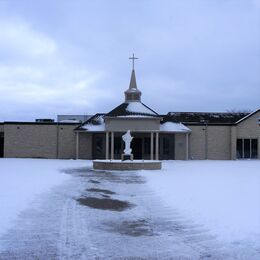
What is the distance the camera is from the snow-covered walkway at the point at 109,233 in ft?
21.9

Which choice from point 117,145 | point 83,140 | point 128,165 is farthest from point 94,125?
point 128,165

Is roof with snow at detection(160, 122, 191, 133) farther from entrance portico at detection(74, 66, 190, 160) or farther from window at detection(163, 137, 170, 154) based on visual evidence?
window at detection(163, 137, 170, 154)

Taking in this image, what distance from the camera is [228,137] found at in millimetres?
40375

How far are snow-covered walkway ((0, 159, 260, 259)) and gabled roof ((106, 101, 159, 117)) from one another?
25.0m

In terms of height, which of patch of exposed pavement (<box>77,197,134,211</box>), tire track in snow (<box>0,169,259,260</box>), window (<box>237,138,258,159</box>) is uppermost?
window (<box>237,138,258,159</box>)

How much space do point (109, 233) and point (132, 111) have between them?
98.7ft

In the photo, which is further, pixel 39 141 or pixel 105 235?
pixel 39 141

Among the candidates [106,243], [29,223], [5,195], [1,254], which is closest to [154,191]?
[5,195]

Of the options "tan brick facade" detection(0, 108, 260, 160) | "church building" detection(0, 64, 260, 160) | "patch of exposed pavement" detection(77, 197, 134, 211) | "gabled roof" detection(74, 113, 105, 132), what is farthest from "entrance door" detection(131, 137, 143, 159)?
"patch of exposed pavement" detection(77, 197, 134, 211)

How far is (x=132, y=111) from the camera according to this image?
1496 inches

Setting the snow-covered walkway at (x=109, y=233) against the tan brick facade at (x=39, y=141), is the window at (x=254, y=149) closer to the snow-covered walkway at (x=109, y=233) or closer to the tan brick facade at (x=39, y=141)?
the tan brick facade at (x=39, y=141)

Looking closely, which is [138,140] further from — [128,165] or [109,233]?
[109,233]

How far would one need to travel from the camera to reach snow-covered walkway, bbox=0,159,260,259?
668 centimetres

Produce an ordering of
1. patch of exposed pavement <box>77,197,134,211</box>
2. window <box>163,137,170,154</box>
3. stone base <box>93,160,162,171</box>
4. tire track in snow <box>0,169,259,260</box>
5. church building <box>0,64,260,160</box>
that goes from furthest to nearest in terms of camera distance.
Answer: window <box>163,137,170,154</box> → church building <box>0,64,260,160</box> → stone base <box>93,160,162,171</box> → patch of exposed pavement <box>77,197,134,211</box> → tire track in snow <box>0,169,259,260</box>
